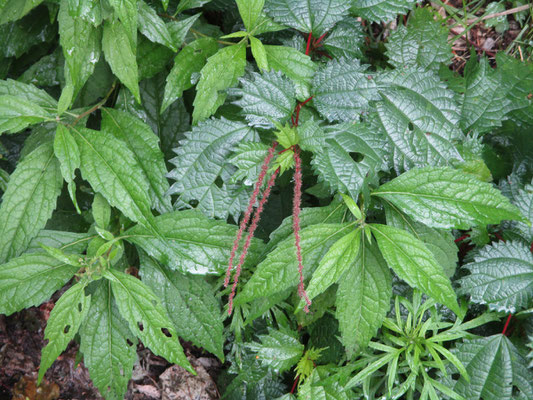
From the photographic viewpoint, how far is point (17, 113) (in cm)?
155

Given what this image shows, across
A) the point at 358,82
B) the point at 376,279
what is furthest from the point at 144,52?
the point at 376,279

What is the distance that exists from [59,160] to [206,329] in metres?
0.87

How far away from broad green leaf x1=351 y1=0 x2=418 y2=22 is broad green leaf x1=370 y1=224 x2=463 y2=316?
869mm

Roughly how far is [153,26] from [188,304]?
1.12 meters

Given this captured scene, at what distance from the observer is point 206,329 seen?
181cm

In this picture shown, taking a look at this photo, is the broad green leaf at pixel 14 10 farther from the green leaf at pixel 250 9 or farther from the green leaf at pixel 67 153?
the green leaf at pixel 250 9

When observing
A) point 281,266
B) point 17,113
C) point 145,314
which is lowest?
point 145,314

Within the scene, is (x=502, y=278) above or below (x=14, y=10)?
below

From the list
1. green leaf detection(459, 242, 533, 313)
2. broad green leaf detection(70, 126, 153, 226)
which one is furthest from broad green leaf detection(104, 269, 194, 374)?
green leaf detection(459, 242, 533, 313)

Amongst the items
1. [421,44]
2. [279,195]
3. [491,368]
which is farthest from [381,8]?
[491,368]

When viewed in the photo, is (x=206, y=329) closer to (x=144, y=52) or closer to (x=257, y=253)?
(x=257, y=253)

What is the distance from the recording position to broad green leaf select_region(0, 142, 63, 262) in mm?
1612

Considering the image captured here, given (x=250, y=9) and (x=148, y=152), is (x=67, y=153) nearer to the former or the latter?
(x=148, y=152)

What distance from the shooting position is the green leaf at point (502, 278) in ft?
5.83
